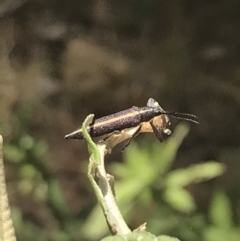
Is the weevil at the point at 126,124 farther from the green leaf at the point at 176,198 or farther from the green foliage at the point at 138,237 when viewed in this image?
the green leaf at the point at 176,198

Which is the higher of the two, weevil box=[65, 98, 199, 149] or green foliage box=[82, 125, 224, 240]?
weevil box=[65, 98, 199, 149]

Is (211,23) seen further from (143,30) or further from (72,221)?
(72,221)

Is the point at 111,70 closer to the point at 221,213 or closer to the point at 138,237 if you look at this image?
the point at 221,213

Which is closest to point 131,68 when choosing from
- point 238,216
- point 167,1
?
point 167,1

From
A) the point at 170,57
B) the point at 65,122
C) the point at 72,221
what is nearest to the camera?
the point at 72,221

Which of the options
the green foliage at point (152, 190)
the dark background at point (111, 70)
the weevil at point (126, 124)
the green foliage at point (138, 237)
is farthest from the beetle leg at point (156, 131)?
the dark background at point (111, 70)

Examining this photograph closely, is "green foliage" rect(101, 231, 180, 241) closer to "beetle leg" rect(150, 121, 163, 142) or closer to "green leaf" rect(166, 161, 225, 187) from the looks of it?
"beetle leg" rect(150, 121, 163, 142)

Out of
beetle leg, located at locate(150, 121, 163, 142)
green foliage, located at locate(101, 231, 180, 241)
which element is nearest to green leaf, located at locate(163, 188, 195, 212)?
beetle leg, located at locate(150, 121, 163, 142)
